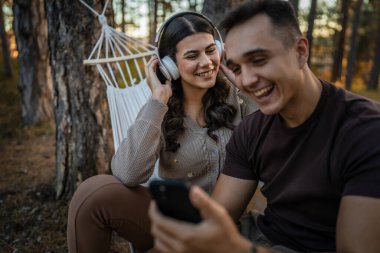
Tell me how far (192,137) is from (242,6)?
31.8 inches

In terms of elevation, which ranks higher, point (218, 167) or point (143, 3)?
point (143, 3)

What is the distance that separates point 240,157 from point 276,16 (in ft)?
1.92

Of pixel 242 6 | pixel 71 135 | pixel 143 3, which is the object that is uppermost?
pixel 143 3

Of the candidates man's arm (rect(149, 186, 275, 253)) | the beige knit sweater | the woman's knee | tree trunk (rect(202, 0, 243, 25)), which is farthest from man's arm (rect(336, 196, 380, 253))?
tree trunk (rect(202, 0, 243, 25))

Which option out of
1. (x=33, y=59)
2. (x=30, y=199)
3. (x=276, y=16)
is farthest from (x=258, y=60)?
(x=33, y=59)

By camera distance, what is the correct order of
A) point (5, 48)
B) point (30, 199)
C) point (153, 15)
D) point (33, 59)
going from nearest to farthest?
1. point (30, 199)
2. point (33, 59)
3. point (5, 48)
4. point (153, 15)

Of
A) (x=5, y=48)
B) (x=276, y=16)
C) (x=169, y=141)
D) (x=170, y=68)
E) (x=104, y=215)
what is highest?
(x=276, y=16)

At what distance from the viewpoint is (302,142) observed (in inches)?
46.5

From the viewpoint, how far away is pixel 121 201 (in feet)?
5.06

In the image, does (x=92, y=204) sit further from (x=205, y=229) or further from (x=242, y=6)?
(x=242, y=6)

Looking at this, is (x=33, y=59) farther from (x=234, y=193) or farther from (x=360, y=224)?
(x=360, y=224)

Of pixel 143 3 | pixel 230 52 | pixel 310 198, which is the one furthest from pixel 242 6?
pixel 143 3

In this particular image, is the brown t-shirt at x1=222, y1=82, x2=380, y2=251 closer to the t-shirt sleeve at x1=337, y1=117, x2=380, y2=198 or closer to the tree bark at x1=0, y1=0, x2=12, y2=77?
the t-shirt sleeve at x1=337, y1=117, x2=380, y2=198

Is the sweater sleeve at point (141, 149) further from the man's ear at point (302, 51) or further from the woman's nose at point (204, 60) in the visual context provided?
the man's ear at point (302, 51)
